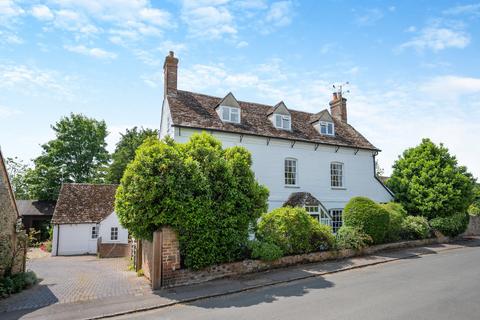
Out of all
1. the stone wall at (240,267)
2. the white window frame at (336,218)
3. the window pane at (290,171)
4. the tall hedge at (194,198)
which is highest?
the window pane at (290,171)

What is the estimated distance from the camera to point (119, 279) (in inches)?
542

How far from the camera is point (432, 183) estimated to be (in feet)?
75.0

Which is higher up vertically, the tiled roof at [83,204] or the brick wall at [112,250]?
the tiled roof at [83,204]

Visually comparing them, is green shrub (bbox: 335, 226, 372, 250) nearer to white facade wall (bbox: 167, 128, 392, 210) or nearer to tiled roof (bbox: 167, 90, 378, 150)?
white facade wall (bbox: 167, 128, 392, 210)

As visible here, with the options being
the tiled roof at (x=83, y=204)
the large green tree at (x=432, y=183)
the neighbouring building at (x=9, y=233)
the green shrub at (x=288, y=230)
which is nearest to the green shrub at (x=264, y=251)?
the green shrub at (x=288, y=230)

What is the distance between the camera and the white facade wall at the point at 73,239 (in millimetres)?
28453

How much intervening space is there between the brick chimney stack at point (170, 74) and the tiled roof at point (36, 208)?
27324mm

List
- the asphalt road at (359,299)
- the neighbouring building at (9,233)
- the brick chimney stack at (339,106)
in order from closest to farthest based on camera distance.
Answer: the asphalt road at (359,299), the neighbouring building at (9,233), the brick chimney stack at (339,106)

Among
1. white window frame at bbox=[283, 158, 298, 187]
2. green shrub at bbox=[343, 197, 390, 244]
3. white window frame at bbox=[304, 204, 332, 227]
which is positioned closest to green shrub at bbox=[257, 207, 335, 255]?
green shrub at bbox=[343, 197, 390, 244]

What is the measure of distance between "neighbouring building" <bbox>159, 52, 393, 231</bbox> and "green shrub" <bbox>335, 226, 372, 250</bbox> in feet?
11.1

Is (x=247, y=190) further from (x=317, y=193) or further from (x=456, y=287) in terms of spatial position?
(x=317, y=193)

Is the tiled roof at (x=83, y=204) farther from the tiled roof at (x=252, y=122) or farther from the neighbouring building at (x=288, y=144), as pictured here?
the tiled roof at (x=252, y=122)

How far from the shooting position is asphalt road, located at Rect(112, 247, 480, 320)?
26.1 ft

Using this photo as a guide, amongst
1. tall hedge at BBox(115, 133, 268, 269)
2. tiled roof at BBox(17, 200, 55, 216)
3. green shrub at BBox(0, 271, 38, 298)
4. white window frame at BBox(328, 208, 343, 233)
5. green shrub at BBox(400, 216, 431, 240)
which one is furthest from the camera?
tiled roof at BBox(17, 200, 55, 216)
